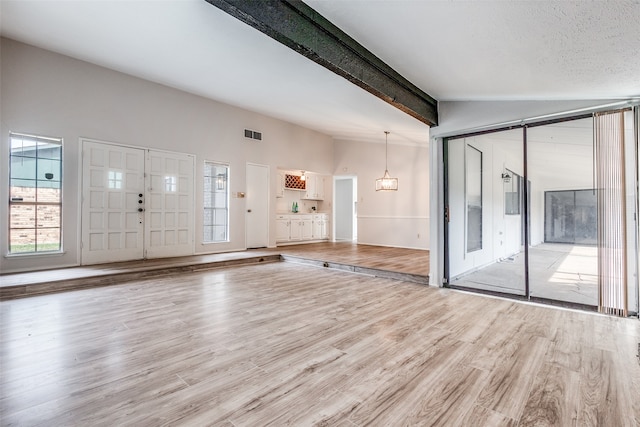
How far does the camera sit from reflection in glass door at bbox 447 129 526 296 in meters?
4.80

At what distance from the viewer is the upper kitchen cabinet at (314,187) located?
31.4ft

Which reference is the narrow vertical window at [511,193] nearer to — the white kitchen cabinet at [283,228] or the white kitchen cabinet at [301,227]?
the white kitchen cabinet at [301,227]

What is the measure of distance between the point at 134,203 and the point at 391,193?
6223 mm

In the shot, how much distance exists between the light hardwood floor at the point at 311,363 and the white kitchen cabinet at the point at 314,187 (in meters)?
5.97

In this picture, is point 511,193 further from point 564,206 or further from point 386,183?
point 386,183

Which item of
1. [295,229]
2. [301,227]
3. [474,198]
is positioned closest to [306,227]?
[301,227]

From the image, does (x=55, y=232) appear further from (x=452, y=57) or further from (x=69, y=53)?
(x=452, y=57)

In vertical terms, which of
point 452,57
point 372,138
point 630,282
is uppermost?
point 372,138

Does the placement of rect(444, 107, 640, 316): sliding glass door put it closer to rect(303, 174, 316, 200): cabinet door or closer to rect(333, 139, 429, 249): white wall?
rect(333, 139, 429, 249): white wall

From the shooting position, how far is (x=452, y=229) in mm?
4785

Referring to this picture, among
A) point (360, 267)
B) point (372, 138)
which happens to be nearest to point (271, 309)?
point (360, 267)

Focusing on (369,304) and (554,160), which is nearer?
(369,304)

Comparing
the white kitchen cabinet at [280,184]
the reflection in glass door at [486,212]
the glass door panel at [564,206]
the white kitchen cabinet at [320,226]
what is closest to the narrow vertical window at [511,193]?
the reflection in glass door at [486,212]

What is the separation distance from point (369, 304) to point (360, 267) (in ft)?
6.16
